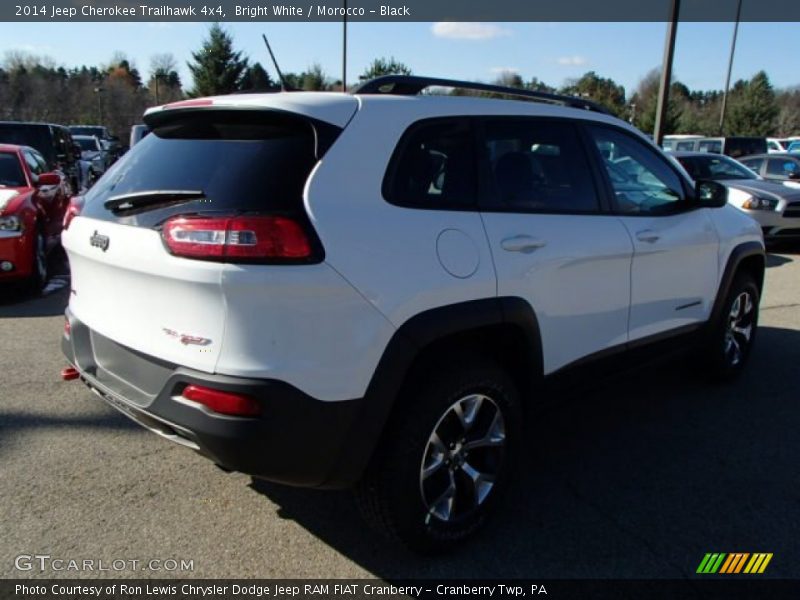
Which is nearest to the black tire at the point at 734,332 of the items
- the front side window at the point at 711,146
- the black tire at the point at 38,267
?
the black tire at the point at 38,267

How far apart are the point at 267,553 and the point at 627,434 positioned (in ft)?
7.35

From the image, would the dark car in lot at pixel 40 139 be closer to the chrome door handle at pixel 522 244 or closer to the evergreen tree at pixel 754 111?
the chrome door handle at pixel 522 244

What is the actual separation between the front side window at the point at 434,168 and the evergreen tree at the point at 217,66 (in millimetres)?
41315

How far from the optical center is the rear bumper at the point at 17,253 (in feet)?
20.4

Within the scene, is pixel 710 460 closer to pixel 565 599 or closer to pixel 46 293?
pixel 565 599

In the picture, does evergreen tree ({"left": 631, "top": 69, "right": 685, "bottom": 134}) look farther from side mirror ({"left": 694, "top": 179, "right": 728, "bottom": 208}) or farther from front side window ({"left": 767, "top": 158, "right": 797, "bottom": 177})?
side mirror ({"left": 694, "top": 179, "right": 728, "bottom": 208})

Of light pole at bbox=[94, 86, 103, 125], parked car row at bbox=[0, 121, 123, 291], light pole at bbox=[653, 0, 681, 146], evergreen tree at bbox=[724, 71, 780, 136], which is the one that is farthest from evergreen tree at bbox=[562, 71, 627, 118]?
parked car row at bbox=[0, 121, 123, 291]

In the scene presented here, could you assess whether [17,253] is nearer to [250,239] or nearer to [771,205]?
[250,239]

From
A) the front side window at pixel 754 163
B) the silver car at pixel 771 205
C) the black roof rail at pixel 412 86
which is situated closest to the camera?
the black roof rail at pixel 412 86

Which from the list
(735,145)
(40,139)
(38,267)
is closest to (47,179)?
(38,267)

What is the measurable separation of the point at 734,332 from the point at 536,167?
99.8 inches

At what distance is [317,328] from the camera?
2123 millimetres

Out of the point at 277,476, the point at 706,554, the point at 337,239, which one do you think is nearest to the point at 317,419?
the point at 277,476

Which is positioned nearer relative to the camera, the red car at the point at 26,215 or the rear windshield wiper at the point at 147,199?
the rear windshield wiper at the point at 147,199
